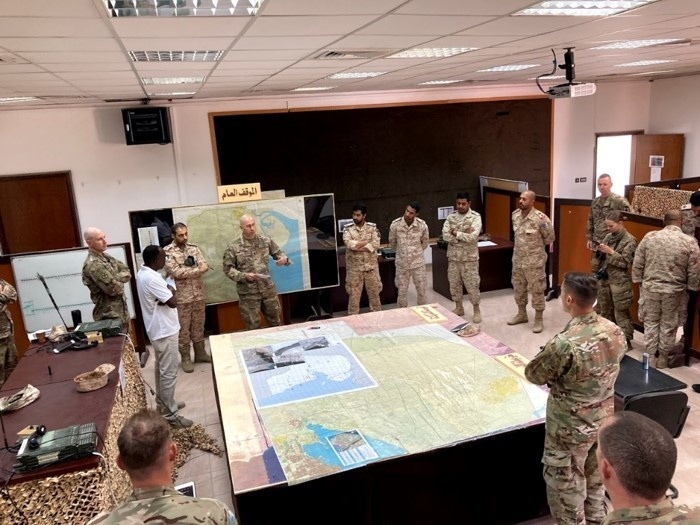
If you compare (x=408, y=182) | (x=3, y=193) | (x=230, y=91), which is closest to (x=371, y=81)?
(x=230, y=91)

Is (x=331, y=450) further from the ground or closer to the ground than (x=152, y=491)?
closer to the ground

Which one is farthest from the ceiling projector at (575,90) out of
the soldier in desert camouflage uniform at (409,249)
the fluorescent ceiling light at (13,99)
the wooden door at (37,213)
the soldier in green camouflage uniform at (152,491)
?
the wooden door at (37,213)

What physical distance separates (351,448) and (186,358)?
3.42 metres

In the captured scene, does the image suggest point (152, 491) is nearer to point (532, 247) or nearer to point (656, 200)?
point (532, 247)

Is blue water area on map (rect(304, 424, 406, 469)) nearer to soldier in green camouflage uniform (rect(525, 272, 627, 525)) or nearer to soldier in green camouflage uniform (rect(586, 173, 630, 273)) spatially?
soldier in green camouflage uniform (rect(525, 272, 627, 525))

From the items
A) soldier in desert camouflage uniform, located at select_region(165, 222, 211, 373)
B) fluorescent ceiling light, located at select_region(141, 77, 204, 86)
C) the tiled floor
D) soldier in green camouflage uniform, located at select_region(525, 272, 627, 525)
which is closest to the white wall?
the tiled floor

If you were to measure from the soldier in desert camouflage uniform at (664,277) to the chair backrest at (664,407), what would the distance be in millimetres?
1889

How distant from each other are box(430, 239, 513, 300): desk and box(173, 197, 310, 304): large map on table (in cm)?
207

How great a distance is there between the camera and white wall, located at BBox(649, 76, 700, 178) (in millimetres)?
8867

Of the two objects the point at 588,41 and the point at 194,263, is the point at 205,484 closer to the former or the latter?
Result: the point at 194,263

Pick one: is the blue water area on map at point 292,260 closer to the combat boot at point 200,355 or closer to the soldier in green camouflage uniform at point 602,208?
the combat boot at point 200,355

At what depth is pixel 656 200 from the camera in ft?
20.9

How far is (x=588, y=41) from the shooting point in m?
3.73

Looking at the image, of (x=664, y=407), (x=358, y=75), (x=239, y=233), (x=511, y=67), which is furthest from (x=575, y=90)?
(x=239, y=233)
